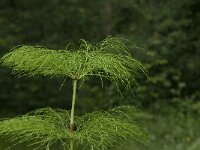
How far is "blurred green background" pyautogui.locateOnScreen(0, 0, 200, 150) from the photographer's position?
33.0 feet

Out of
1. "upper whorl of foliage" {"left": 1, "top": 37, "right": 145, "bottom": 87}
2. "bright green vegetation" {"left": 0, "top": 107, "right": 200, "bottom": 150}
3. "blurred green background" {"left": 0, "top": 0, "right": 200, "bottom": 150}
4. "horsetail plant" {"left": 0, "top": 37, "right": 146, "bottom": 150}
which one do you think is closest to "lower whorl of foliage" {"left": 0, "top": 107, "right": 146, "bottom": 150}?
"horsetail plant" {"left": 0, "top": 37, "right": 146, "bottom": 150}

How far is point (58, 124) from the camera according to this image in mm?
2635

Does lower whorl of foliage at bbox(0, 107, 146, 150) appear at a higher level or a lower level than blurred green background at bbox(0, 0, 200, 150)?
lower

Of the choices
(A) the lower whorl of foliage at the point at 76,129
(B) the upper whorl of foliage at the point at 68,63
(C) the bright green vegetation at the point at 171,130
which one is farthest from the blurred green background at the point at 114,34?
(B) the upper whorl of foliage at the point at 68,63

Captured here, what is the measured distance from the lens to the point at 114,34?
10570 millimetres

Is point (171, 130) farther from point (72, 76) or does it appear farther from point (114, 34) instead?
point (72, 76)

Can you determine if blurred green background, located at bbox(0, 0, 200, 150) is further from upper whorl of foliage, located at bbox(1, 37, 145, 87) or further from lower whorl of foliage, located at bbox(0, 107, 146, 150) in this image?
upper whorl of foliage, located at bbox(1, 37, 145, 87)

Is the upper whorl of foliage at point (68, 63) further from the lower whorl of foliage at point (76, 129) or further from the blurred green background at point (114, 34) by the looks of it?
the blurred green background at point (114, 34)

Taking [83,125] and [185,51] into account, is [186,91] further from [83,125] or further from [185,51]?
[83,125]

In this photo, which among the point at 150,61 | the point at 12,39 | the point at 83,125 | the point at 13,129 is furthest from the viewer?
the point at 150,61

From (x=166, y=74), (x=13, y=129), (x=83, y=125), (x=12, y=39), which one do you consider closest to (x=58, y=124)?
(x=83, y=125)

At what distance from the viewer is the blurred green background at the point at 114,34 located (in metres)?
10.1

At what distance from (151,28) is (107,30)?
0.87m

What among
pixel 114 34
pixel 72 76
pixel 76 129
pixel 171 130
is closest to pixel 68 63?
pixel 72 76
